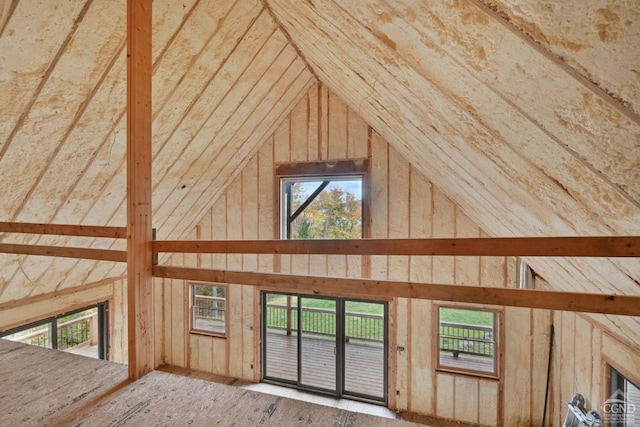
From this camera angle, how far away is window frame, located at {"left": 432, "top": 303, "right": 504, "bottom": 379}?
168 inches

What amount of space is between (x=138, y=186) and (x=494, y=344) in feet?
16.2

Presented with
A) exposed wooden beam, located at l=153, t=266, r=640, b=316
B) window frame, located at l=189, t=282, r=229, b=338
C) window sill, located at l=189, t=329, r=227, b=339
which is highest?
exposed wooden beam, located at l=153, t=266, r=640, b=316

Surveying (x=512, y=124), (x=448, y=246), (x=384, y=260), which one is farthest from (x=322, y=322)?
(x=512, y=124)

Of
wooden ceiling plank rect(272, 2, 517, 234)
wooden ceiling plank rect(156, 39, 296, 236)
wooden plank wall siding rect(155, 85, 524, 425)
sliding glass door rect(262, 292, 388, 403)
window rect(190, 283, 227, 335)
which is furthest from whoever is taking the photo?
window rect(190, 283, 227, 335)

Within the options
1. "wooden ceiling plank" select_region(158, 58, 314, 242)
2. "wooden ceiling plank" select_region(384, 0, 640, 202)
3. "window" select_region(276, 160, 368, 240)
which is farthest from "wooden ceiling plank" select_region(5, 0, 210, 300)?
"window" select_region(276, 160, 368, 240)

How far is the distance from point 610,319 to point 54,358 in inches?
170

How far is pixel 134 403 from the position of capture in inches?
59.7

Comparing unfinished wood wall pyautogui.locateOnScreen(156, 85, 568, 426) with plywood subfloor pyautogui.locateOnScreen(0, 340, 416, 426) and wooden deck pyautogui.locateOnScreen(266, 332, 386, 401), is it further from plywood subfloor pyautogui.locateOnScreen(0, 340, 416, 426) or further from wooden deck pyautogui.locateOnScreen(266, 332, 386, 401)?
plywood subfloor pyautogui.locateOnScreen(0, 340, 416, 426)

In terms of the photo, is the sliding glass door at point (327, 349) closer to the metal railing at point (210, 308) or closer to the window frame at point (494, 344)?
the window frame at point (494, 344)

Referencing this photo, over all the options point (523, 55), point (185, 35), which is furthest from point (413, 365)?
point (185, 35)

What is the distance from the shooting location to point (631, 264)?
161 cm

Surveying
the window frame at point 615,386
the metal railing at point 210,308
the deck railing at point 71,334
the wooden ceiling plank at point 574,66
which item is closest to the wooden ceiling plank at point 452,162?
the wooden ceiling plank at point 574,66

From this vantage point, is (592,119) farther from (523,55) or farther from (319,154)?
(319,154)

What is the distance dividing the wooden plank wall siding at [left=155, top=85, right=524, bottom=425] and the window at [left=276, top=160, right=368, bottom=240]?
7.8 inches
